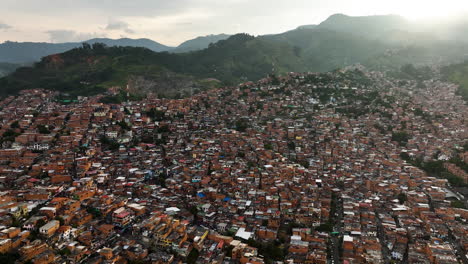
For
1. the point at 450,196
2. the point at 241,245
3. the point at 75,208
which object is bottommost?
the point at 450,196

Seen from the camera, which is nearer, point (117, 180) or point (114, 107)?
point (117, 180)

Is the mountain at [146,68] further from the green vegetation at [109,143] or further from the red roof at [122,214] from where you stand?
the red roof at [122,214]

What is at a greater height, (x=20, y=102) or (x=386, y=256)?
(x=20, y=102)

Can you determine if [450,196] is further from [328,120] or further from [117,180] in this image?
[117,180]

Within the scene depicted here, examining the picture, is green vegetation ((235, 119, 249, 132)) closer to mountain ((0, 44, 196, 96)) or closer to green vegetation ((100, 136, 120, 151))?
green vegetation ((100, 136, 120, 151))

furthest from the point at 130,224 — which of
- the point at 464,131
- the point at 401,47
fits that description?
the point at 401,47

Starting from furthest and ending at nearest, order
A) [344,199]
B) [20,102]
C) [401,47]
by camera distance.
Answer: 1. [401,47]
2. [20,102]
3. [344,199]

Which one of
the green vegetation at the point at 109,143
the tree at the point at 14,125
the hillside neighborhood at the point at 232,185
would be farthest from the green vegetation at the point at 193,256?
the tree at the point at 14,125

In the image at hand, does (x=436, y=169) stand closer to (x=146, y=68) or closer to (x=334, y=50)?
(x=146, y=68)

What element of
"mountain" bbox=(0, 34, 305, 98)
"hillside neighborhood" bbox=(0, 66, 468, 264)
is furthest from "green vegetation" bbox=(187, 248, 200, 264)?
"mountain" bbox=(0, 34, 305, 98)
